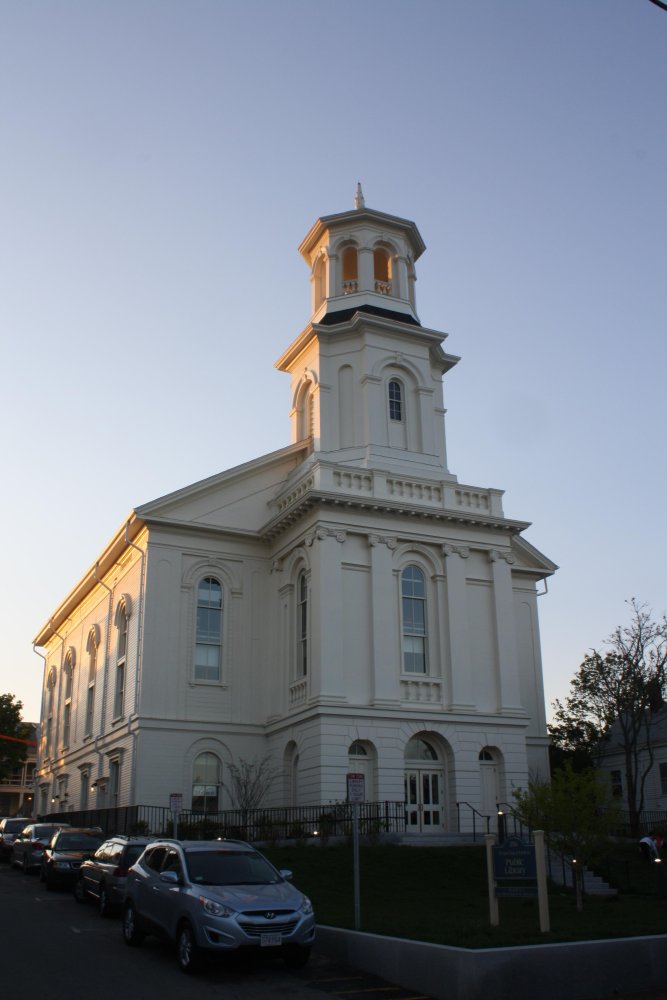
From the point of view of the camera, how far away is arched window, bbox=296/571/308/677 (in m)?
33.2

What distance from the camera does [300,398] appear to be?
1572 inches

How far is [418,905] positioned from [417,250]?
29628 millimetres

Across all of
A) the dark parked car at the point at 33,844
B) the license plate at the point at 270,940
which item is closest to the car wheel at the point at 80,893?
the dark parked car at the point at 33,844

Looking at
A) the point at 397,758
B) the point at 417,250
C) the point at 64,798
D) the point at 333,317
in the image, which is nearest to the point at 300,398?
the point at 333,317

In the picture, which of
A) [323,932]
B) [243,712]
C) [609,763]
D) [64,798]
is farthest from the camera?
[609,763]

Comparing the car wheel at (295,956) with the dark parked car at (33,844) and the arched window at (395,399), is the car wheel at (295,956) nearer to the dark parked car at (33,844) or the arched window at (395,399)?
the dark parked car at (33,844)

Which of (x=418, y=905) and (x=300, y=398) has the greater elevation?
(x=300, y=398)

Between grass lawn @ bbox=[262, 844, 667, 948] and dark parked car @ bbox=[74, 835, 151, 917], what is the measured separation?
361cm

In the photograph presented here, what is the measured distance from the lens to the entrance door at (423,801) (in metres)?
30.8

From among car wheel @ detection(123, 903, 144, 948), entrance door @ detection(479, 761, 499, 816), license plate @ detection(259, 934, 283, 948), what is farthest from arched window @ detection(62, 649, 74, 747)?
license plate @ detection(259, 934, 283, 948)

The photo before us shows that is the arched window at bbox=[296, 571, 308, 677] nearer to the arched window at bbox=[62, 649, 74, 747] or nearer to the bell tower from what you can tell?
the bell tower

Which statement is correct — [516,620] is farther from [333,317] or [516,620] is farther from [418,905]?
[418,905]

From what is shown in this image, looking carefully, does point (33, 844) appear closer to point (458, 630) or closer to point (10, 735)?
point (458, 630)

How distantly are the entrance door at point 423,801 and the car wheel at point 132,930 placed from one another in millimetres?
16306
